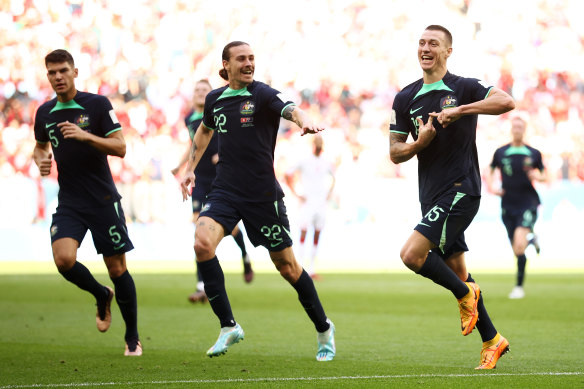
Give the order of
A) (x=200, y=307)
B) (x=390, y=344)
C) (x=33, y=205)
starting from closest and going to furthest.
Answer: (x=390, y=344) < (x=200, y=307) < (x=33, y=205)

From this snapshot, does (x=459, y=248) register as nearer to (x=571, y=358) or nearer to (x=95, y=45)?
(x=571, y=358)

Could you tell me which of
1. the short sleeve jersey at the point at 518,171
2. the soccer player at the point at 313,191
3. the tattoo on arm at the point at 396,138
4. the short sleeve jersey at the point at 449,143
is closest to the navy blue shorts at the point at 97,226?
the tattoo on arm at the point at 396,138

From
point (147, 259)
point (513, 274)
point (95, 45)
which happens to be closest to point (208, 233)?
point (513, 274)

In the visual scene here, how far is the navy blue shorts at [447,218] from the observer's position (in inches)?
240

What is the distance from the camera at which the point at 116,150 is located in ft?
23.1

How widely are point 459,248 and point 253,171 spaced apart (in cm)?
157

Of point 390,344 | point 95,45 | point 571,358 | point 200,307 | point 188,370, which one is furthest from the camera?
point 95,45

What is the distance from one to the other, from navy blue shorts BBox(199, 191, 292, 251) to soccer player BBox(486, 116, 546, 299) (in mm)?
7450

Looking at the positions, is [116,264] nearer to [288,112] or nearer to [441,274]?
[288,112]

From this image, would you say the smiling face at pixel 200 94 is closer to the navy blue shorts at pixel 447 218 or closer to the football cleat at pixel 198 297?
the football cleat at pixel 198 297

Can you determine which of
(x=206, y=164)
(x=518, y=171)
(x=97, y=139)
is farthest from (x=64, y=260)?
(x=518, y=171)

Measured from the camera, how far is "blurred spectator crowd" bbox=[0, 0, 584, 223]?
26781mm

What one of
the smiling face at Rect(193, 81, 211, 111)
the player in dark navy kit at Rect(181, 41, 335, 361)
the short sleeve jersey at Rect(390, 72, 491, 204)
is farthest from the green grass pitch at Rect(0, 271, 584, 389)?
the smiling face at Rect(193, 81, 211, 111)

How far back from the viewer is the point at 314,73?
28688 millimetres
